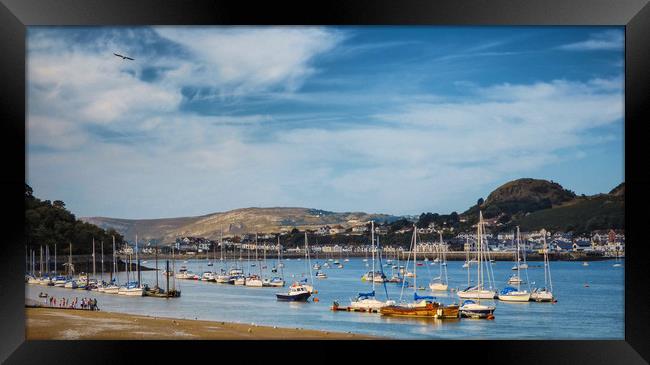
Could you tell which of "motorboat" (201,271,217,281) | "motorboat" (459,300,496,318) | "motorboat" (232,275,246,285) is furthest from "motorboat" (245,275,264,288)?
"motorboat" (459,300,496,318)

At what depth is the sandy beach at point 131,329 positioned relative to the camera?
34.6 feet

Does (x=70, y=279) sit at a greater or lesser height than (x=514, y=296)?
greater

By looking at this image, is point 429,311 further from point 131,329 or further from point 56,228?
point 56,228

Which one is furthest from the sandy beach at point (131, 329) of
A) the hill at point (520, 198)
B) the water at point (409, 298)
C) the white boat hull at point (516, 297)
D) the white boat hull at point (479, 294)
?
the white boat hull at point (479, 294)

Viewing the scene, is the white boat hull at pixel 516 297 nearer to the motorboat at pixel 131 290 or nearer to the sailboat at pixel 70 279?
the motorboat at pixel 131 290

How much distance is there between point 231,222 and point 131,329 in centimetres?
324

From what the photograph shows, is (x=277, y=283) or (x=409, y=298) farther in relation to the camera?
(x=277, y=283)

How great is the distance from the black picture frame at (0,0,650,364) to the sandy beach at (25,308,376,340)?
0.46 m

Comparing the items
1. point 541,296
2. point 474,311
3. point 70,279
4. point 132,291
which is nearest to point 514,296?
point 541,296

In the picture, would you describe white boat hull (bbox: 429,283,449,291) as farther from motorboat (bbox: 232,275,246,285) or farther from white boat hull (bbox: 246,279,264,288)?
motorboat (bbox: 232,275,246,285)

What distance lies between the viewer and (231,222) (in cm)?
1474

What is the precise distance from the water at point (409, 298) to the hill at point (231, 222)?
162cm

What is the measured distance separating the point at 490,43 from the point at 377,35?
162 cm

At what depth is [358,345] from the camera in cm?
946
